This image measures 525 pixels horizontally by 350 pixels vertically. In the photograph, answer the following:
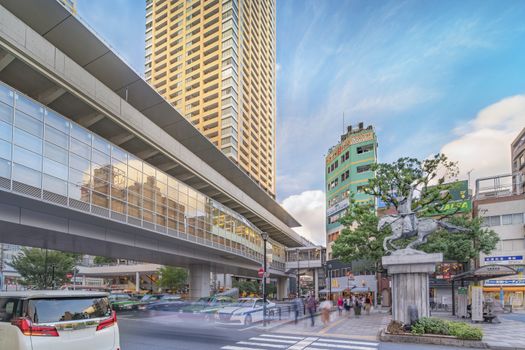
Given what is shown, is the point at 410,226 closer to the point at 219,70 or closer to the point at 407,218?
the point at 407,218

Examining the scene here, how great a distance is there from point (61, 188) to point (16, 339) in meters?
12.4

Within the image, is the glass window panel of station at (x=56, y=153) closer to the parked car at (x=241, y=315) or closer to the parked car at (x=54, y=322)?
the parked car at (x=54, y=322)

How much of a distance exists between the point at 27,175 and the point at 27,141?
1.49m

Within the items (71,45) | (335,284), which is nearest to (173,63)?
(335,284)

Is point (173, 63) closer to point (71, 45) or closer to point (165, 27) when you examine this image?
point (165, 27)

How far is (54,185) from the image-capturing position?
16844mm

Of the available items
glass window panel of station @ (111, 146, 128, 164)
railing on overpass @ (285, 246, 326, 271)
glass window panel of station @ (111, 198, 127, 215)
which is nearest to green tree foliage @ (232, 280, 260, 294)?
railing on overpass @ (285, 246, 326, 271)

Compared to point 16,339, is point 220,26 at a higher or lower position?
higher

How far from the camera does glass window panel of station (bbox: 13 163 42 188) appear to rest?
49.4 feet

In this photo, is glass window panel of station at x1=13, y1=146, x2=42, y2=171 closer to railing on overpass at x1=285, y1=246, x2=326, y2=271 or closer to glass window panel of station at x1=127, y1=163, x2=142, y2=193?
glass window panel of station at x1=127, y1=163, x2=142, y2=193

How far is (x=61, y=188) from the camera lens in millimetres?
17203

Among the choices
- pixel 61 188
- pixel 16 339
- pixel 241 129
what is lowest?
pixel 16 339

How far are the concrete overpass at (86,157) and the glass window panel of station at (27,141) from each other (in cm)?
4

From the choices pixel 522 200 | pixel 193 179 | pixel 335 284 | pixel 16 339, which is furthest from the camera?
pixel 335 284
